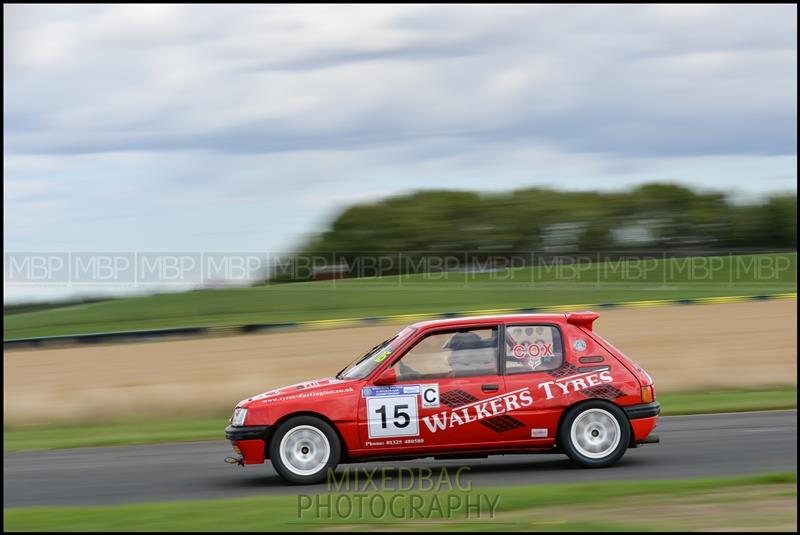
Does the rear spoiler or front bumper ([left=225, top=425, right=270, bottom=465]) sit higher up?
the rear spoiler

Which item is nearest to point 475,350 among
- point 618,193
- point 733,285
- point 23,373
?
point 23,373

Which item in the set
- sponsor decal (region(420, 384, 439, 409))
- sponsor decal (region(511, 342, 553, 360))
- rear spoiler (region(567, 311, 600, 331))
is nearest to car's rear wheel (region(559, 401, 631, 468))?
sponsor decal (region(511, 342, 553, 360))

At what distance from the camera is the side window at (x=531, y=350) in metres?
9.30

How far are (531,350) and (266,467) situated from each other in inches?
118

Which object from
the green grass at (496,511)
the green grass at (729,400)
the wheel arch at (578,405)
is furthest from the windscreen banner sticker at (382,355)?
the green grass at (729,400)

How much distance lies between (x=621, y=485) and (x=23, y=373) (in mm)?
19500

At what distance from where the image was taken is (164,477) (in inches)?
398

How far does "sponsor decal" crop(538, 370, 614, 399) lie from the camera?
9.17 meters

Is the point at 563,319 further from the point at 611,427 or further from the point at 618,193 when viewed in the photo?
the point at 618,193

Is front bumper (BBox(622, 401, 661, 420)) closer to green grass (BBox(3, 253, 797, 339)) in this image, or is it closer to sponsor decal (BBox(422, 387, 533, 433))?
sponsor decal (BBox(422, 387, 533, 433))

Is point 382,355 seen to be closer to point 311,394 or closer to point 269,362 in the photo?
point 311,394

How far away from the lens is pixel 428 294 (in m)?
41.1

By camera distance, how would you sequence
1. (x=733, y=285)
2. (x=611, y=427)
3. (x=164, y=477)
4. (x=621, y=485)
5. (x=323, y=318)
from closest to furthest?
(x=621, y=485), (x=611, y=427), (x=164, y=477), (x=323, y=318), (x=733, y=285)

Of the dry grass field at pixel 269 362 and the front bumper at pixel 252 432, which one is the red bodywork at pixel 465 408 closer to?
the front bumper at pixel 252 432
